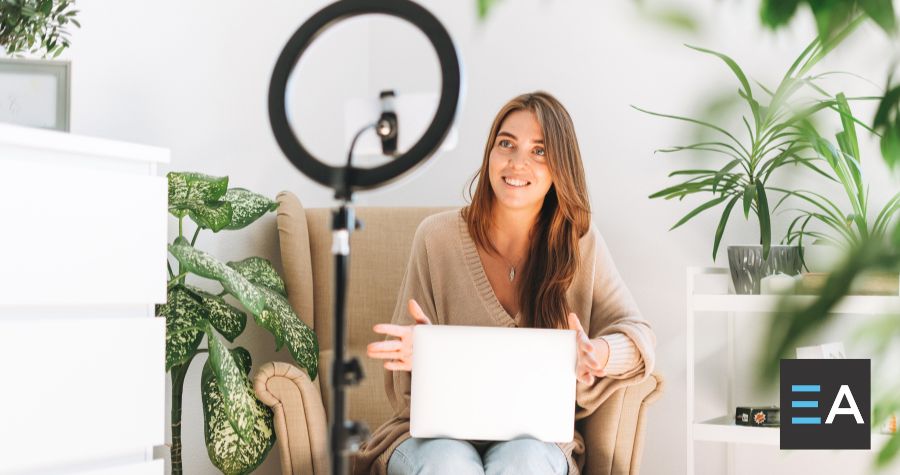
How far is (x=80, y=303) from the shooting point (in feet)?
4.59

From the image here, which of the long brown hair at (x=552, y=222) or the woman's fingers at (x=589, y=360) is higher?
the long brown hair at (x=552, y=222)

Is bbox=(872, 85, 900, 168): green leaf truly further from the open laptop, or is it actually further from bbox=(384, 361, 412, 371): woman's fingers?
bbox=(384, 361, 412, 371): woman's fingers

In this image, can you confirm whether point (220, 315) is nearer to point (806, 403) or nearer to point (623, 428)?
point (623, 428)

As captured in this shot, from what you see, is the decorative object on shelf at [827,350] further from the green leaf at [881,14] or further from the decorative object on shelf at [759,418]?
the decorative object on shelf at [759,418]

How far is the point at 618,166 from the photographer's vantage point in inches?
102

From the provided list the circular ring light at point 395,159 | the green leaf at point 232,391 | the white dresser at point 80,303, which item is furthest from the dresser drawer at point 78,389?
the circular ring light at point 395,159

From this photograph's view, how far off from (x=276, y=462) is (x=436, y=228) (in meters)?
1.04

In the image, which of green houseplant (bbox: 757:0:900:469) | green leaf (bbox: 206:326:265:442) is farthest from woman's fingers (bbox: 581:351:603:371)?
green houseplant (bbox: 757:0:900:469)

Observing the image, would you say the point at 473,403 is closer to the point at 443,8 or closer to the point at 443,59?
the point at 443,59

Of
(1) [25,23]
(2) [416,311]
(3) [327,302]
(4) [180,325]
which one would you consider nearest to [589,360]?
(2) [416,311]

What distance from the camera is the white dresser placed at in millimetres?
1305

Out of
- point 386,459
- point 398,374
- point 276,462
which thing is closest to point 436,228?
point 398,374

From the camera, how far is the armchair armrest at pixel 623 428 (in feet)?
5.97

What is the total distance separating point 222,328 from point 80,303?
555 millimetres
